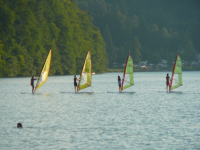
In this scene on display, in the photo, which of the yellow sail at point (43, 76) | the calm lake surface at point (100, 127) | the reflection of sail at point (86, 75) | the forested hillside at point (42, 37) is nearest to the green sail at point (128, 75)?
the reflection of sail at point (86, 75)

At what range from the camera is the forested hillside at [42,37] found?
316 ft

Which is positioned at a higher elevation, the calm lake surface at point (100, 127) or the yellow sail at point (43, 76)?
the yellow sail at point (43, 76)

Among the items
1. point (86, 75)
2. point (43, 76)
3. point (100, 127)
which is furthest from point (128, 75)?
point (100, 127)

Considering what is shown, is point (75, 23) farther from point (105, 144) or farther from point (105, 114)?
point (105, 144)

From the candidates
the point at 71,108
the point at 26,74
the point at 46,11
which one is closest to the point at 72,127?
the point at 71,108

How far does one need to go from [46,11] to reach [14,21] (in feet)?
66.4

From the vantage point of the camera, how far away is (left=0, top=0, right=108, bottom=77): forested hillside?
316 ft

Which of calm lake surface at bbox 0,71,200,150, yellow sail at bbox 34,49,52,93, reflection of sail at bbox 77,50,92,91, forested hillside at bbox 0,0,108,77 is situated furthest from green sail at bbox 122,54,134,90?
forested hillside at bbox 0,0,108,77

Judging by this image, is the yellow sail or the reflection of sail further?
the reflection of sail

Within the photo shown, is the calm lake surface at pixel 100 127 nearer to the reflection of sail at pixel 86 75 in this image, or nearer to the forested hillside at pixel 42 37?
the reflection of sail at pixel 86 75

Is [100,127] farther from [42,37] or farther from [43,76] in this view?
[42,37]

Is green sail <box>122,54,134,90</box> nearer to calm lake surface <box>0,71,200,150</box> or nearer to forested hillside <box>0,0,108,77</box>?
calm lake surface <box>0,71,200,150</box>

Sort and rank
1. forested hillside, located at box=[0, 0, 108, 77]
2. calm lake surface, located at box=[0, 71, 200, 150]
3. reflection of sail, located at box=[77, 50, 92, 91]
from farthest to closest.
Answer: forested hillside, located at box=[0, 0, 108, 77]
reflection of sail, located at box=[77, 50, 92, 91]
calm lake surface, located at box=[0, 71, 200, 150]

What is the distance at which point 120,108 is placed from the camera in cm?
3559
